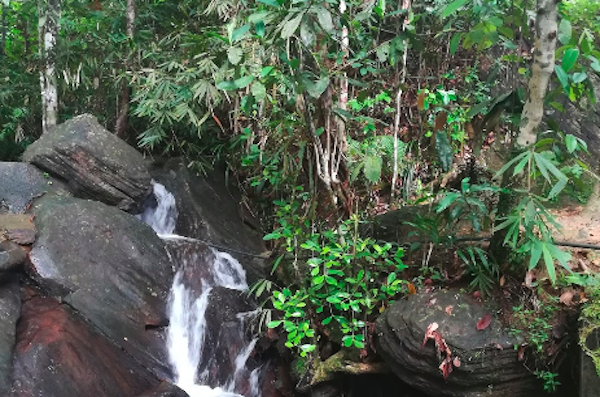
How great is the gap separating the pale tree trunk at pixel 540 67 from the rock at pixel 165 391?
11.3 ft

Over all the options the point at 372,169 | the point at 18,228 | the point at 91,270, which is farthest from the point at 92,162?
the point at 372,169

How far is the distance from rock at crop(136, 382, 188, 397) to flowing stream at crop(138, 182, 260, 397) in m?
0.36

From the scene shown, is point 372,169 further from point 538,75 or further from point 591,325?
point 591,325

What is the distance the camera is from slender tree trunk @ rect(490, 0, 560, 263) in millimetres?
2900

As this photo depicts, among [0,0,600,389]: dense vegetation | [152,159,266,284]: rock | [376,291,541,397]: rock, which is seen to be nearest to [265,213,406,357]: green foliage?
[0,0,600,389]: dense vegetation

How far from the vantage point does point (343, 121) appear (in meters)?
3.93

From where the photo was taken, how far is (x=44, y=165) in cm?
549

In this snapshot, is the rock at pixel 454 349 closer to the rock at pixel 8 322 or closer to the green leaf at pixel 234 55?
the green leaf at pixel 234 55

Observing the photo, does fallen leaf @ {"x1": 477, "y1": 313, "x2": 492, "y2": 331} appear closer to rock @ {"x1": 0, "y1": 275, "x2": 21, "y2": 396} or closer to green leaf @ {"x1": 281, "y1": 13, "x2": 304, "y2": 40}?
green leaf @ {"x1": 281, "y1": 13, "x2": 304, "y2": 40}

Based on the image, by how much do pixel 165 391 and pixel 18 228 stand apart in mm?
2077

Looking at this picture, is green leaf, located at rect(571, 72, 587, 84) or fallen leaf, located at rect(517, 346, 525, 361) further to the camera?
fallen leaf, located at rect(517, 346, 525, 361)

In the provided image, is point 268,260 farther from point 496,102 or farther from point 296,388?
point 496,102

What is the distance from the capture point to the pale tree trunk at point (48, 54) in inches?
228

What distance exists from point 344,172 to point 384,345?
1.53 m
